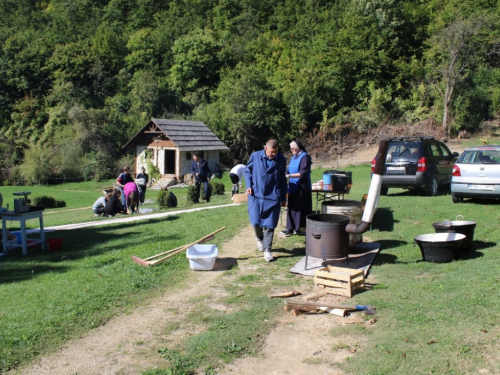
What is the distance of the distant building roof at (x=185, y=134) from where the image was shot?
32344 millimetres

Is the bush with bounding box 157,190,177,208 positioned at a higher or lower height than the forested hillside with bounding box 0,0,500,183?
lower

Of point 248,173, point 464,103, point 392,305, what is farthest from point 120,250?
point 464,103

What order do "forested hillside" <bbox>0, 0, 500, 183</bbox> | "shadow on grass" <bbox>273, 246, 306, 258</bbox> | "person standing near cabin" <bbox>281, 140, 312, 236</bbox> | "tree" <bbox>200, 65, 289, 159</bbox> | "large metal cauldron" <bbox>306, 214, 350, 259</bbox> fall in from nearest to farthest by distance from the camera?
"large metal cauldron" <bbox>306, 214, 350, 259</bbox>
"shadow on grass" <bbox>273, 246, 306, 258</bbox>
"person standing near cabin" <bbox>281, 140, 312, 236</bbox>
"forested hillside" <bbox>0, 0, 500, 183</bbox>
"tree" <bbox>200, 65, 289, 159</bbox>

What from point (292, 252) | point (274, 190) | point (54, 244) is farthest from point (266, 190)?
point (54, 244)

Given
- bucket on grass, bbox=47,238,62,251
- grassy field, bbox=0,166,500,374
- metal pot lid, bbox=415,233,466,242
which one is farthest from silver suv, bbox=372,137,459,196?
bucket on grass, bbox=47,238,62,251

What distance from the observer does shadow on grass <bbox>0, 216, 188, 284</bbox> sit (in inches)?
339

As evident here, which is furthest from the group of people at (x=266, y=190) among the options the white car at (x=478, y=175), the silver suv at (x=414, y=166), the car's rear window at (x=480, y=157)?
the car's rear window at (x=480, y=157)

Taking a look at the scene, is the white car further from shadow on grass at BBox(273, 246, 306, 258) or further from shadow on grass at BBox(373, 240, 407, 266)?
shadow on grass at BBox(273, 246, 306, 258)

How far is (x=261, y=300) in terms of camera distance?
6.44m

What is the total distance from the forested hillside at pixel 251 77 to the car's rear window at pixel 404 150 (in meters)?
20.8

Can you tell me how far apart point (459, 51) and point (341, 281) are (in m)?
32.2

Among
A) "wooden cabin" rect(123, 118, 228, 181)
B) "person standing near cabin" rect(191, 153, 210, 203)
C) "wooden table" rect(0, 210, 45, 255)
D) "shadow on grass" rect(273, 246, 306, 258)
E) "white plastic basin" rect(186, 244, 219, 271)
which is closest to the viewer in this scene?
"white plastic basin" rect(186, 244, 219, 271)

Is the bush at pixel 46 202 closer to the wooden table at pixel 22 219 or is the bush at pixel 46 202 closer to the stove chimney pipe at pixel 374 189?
the wooden table at pixel 22 219

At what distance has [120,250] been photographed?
9539mm
